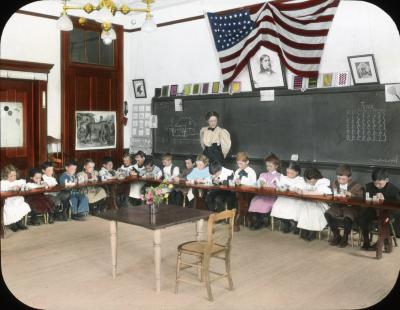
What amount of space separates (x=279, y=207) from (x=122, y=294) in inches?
133

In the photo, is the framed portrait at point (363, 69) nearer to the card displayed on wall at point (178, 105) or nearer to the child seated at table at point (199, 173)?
the child seated at table at point (199, 173)

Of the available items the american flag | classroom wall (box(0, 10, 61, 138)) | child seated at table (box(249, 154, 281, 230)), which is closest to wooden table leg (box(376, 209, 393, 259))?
child seated at table (box(249, 154, 281, 230))

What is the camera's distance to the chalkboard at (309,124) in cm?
725

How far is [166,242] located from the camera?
6.78 meters

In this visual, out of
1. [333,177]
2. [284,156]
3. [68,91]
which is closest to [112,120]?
[68,91]

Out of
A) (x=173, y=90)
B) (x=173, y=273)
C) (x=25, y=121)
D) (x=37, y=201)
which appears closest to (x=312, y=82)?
(x=173, y=90)

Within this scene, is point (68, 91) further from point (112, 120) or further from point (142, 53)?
point (142, 53)

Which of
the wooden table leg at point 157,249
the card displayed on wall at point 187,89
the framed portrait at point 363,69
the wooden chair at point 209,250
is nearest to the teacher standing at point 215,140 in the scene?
the card displayed on wall at point 187,89

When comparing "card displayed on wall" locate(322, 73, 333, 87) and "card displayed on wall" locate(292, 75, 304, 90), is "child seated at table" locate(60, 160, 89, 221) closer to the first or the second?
"card displayed on wall" locate(292, 75, 304, 90)

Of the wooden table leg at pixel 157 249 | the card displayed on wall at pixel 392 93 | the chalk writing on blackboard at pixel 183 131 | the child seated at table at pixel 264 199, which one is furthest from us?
the chalk writing on blackboard at pixel 183 131

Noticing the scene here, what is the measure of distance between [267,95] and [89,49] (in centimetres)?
414

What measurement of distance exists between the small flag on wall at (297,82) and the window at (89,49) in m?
4.45

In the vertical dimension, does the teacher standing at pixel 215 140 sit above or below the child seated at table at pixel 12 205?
above

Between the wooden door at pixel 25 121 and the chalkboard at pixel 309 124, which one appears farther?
the wooden door at pixel 25 121
